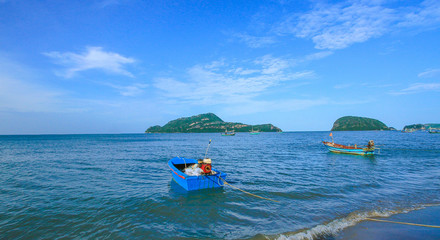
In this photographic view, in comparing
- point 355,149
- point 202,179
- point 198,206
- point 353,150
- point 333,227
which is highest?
point 202,179

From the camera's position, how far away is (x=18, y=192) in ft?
45.7

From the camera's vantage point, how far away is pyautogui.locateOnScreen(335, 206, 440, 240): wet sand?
7644mm

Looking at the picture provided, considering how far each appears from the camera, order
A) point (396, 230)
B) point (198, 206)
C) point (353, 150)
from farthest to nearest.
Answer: point (353, 150)
point (198, 206)
point (396, 230)

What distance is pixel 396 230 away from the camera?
8094 mm

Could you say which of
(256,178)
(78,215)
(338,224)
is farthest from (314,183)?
(78,215)

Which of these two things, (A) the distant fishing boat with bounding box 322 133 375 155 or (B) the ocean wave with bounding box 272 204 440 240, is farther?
(A) the distant fishing boat with bounding box 322 133 375 155

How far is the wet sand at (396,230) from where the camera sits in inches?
301

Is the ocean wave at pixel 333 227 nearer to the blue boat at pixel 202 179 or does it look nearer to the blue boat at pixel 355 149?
the blue boat at pixel 202 179

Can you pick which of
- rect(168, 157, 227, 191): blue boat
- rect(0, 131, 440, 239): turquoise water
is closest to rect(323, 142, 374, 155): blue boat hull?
rect(0, 131, 440, 239): turquoise water

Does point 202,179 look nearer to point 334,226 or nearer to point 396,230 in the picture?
point 334,226

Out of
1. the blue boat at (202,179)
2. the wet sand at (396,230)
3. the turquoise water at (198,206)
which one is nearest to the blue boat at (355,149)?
the turquoise water at (198,206)

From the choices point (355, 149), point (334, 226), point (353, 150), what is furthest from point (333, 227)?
point (353, 150)

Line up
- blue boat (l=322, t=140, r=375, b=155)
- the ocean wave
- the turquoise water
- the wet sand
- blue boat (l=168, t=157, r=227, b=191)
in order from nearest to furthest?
the wet sand → the ocean wave → the turquoise water → blue boat (l=168, t=157, r=227, b=191) → blue boat (l=322, t=140, r=375, b=155)

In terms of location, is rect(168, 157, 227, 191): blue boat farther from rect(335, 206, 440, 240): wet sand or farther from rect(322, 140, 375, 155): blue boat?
rect(322, 140, 375, 155): blue boat
